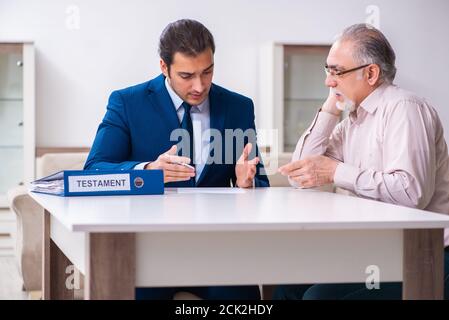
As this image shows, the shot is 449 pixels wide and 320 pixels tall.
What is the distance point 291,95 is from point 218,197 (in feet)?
14.3

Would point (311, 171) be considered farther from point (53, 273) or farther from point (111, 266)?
point (111, 266)

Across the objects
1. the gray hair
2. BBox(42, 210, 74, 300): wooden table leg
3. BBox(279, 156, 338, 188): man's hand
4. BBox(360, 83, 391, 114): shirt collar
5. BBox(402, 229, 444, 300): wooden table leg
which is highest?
the gray hair

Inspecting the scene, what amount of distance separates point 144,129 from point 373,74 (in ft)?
2.78

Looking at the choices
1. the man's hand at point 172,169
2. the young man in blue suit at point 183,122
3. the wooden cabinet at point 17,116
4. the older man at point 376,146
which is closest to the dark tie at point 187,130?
the young man in blue suit at point 183,122

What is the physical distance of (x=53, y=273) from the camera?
8.63 ft

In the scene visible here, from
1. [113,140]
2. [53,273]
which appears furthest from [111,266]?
[113,140]

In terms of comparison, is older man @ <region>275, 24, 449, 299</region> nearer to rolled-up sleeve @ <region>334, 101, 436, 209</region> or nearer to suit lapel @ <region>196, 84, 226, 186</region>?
rolled-up sleeve @ <region>334, 101, 436, 209</region>

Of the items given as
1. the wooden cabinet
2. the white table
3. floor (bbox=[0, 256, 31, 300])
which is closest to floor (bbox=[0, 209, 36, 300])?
floor (bbox=[0, 256, 31, 300])

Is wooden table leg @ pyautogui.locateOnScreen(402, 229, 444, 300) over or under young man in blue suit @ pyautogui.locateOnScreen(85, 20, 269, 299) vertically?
under

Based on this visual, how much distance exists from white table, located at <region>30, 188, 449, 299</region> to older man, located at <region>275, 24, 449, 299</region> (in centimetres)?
44

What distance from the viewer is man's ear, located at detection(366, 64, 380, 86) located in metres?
2.58

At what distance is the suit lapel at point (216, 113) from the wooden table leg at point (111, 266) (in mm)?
1294
